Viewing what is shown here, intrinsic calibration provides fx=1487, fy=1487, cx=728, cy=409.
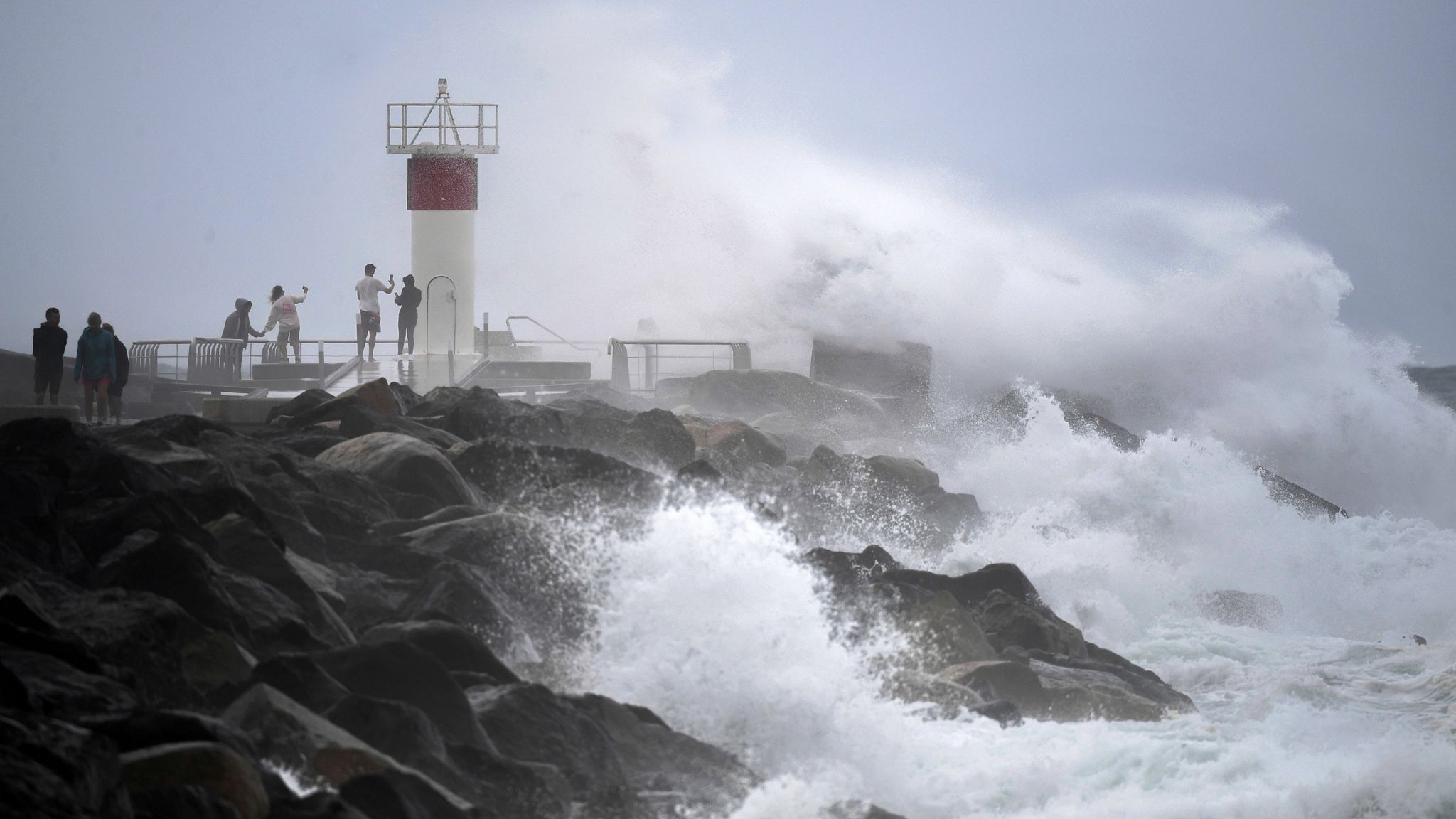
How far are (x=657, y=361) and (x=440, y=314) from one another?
3.47m

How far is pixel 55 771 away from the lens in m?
3.15

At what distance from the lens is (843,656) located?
7.04m

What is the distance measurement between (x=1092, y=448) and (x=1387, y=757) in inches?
387

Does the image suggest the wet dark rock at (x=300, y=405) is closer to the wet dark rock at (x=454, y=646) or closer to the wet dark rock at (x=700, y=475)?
the wet dark rock at (x=700, y=475)

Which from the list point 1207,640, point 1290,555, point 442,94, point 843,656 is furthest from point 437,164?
point 843,656

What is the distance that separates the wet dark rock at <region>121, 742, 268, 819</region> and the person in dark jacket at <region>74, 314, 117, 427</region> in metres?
10.1

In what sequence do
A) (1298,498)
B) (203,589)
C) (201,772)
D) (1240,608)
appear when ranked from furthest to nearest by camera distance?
(1298,498) < (1240,608) < (203,589) < (201,772)

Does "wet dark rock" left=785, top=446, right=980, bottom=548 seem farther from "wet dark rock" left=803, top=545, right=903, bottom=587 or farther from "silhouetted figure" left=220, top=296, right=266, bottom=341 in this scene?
"silhouetted figure" left=220, top=296, right=266, bottom=341

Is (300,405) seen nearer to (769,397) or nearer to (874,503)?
(874,503)

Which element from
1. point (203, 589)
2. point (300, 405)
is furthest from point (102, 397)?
point (203, 589)

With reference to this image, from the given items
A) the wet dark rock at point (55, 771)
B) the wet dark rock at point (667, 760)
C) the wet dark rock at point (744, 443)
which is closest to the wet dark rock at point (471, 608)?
the wet dark rock at point (667, 760)

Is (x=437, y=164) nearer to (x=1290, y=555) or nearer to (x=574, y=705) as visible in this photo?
(x=1290, y=555)

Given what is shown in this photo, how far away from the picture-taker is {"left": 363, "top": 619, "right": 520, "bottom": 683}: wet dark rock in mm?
5324

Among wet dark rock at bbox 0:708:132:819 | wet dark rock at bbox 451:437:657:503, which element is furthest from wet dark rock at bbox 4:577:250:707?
wet dark rock at bbox 451:437:657:503
